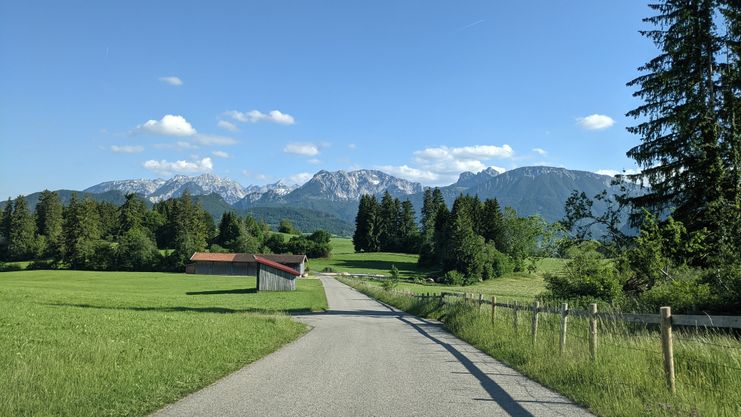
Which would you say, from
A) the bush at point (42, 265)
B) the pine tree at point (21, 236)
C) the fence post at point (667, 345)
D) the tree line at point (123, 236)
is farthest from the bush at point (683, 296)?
the pine tree at point (21, 236)

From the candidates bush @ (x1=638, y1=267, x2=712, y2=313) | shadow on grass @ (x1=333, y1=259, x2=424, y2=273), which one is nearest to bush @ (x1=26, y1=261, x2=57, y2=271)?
shadow on grass @ (x1=333, y1=259, x2=424, y2=273)

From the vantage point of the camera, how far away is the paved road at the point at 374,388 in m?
7.59

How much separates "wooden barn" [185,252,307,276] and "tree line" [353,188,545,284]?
3022 centimetres

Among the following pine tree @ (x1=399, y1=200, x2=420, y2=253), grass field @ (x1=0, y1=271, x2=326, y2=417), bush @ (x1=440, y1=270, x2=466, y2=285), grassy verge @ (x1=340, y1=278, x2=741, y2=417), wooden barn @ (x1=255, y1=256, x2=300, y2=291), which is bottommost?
bush @ (x1=440, y1=270, x2=466, y2=285)

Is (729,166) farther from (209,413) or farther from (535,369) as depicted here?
(209,413)

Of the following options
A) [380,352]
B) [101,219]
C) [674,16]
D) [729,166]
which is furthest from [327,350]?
[101,219]

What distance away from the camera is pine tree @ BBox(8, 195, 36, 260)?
380ft

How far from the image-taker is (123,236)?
118 m

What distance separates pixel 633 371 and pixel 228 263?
113944 millimetres

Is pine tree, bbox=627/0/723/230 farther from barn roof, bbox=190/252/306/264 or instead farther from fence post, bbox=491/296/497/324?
barn roof, bbox=190/252/306/264

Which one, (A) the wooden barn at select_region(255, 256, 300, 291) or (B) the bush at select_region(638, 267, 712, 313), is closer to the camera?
(B) the bush at select_region(638, 267, 712, 313)

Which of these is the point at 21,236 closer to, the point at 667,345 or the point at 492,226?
the point at 492,226

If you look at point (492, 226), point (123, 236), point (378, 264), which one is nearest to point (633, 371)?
point (492, 226)

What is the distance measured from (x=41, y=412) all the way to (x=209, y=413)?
2.21 meters
